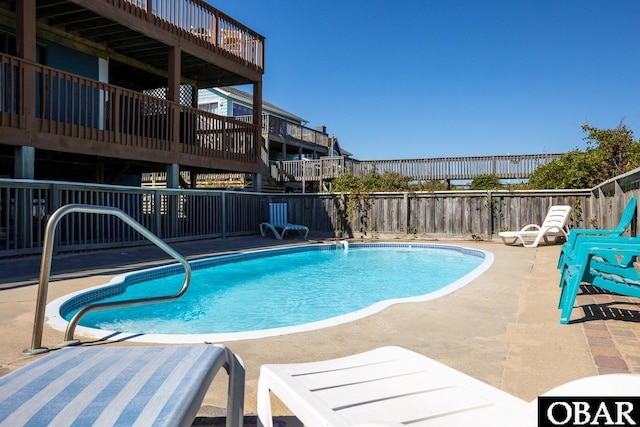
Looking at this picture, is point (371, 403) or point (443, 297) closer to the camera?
point (371, 403)

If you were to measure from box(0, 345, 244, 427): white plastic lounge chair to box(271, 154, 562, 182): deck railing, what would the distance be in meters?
18.5

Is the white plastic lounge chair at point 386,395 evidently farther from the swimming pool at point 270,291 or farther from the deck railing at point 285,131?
the deck railing at point 285,131

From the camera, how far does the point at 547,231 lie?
10414mm

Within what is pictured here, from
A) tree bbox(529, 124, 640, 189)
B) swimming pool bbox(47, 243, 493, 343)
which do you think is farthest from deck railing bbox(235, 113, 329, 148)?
tree bbox(529, 124, 640, 189)

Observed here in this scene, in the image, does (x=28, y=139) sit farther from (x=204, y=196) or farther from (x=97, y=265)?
(x=204, y=196)

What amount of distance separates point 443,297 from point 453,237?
852 cm

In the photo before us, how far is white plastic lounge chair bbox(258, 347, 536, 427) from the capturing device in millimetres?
1216

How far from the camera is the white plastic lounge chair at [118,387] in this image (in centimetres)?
117

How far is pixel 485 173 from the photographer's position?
20.3m

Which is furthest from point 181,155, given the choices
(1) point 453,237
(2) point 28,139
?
(1) point 453,237

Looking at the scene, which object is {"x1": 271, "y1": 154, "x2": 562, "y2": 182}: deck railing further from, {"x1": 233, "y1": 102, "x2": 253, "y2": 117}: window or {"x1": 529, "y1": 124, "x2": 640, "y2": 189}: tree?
{"x1": 529, "y1": 124, "x2": 640, "y2": 189}: tree

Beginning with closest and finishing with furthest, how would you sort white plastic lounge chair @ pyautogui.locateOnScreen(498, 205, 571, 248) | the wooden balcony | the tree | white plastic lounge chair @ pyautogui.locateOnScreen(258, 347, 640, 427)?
1. white plastic lounge chair @ pyautogui.locateOnScreen(258, 347, 640, 427)
2. the wooden balcony
3. white plastic lounge chair @ pyautogui.locateOnScreen(498, 205, 571, 248)
4. the tree

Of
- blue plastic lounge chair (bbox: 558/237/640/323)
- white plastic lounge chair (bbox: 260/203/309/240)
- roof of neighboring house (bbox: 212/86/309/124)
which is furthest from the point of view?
roof of neighboring house (bbox: 212/86/309/124)

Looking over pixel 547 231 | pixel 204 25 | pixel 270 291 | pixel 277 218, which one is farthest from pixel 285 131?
pixel 270 291
